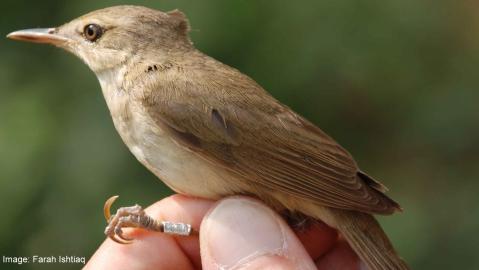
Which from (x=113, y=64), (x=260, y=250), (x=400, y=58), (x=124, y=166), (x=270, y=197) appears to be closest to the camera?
(x=260, y=250)

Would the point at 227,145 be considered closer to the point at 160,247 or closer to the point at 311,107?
the point at 160,247

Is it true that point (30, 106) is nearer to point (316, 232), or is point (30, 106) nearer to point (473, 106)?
point (316, 232)

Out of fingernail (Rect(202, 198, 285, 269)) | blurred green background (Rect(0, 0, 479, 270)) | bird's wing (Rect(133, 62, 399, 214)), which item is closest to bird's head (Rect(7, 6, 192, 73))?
bird's wing (Rect(133, 62, 399, 214))

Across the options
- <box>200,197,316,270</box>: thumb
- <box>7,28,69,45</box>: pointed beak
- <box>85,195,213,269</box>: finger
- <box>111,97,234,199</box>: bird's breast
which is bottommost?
<box>85,195,213,269</box>: finger

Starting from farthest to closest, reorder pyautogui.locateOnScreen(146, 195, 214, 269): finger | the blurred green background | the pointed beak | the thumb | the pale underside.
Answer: the blurred green background < the pointed beak < pyautogui.locateOnScreen(146, 195, 214, 269): finger < the pale underside < the thumb

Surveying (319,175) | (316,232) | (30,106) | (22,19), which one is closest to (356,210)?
(319,175)

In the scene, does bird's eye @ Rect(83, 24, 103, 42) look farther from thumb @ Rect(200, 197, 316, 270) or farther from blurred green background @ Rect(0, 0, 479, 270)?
thumb @ Rect(200, 197, 316, 270)

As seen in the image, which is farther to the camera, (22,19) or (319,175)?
(22,19)
